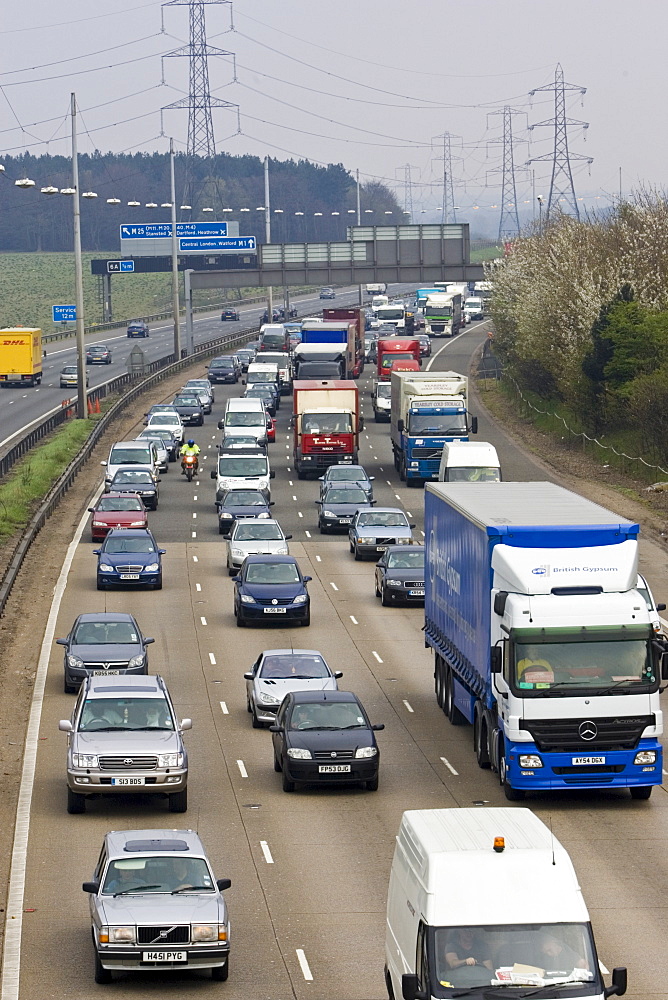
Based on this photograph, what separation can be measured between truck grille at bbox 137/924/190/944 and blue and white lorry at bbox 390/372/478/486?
148ft

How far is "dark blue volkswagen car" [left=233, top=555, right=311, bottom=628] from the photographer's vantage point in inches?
1522

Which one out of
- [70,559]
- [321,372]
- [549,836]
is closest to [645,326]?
[321,372]

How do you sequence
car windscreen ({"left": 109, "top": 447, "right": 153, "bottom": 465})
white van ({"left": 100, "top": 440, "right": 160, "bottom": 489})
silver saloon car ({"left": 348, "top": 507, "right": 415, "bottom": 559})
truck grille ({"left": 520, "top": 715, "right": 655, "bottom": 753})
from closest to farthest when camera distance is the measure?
truck grille ({"left": 520, "top": 715, "right": 655, "bottom": 753}) < silver saloon car ({"left": 348, "top": 507, "right": 415, "bottom": 559}) < white van ({"left": 100, "top": 440, "right": 160, "bottom": 489}) < car windscreen ({"left": 109, "top": 447, "right": 153, "bottom": 465})

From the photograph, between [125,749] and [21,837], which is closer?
[21,837]

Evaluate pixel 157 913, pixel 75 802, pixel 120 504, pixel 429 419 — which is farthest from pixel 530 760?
pixel 429 419

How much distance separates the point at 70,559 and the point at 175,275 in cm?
5940

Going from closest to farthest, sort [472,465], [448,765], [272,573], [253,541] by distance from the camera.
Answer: [448,765] → [272,573] → [253,541] → [472,465]

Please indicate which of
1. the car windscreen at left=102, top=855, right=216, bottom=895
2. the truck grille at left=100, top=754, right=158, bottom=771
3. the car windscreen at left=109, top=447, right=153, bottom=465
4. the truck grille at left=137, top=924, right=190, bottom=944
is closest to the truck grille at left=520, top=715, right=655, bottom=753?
the truck grille at left=100, top=754, right=158, bottom=771

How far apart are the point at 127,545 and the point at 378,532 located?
7984mm

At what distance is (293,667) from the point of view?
1169 inches

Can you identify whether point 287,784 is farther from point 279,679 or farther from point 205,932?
point 205,932

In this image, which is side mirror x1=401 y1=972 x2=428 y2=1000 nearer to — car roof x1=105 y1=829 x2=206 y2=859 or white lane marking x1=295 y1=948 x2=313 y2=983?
white lane marking x1=295 y1=948 x2=313 y2=983

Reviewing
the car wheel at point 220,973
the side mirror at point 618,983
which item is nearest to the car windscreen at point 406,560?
the car wheel at point 220,973

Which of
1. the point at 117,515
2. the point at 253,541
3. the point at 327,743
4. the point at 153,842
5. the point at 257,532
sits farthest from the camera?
the point at 117,515
